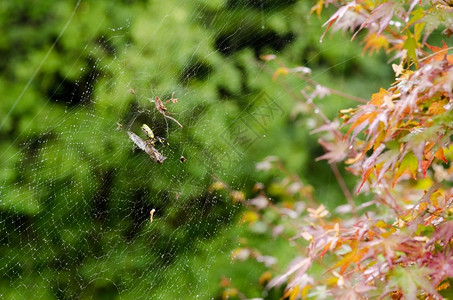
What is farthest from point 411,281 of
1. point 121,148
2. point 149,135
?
point 121,148

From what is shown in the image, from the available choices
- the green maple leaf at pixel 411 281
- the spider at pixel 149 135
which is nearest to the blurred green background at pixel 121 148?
the spider at pixel 149 135

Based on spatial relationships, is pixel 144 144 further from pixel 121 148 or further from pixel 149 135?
pixel 121 148

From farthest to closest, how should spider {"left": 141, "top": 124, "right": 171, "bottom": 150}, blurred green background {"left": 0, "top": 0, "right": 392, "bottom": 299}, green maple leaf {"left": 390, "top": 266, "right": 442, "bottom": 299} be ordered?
blurred green background {"left": 0, "top": 0, "right": 392, "bottom": 299} → spider {"left": 141, "top": 124, "right": 171, "bottom": 150} → green maple leaf {"left": 390, "top": 266, "right": 442, "bottom": 299}

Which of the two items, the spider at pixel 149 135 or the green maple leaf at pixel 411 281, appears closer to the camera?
the green maple leaf at pixel 411 281

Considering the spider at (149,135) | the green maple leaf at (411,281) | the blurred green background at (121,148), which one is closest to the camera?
the green maple leaf at (411,281)

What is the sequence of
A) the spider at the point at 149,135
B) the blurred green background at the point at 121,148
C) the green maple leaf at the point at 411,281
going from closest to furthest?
the green maple leaf at the point at 411,281 → the spider at the point at 149,135 → the blurred green background at the point at 121,148

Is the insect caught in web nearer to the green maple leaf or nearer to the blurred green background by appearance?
the blurred green background

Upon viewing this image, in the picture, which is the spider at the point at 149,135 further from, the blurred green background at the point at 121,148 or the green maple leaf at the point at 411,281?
the green maple leaf at the point at 411,281

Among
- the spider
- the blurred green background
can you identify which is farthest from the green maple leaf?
the blurred green background

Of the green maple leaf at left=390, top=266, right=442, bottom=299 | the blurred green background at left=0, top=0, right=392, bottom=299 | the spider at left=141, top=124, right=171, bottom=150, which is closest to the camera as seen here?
the green maple leaf at left=390, top=266, right=442, bottom=299
